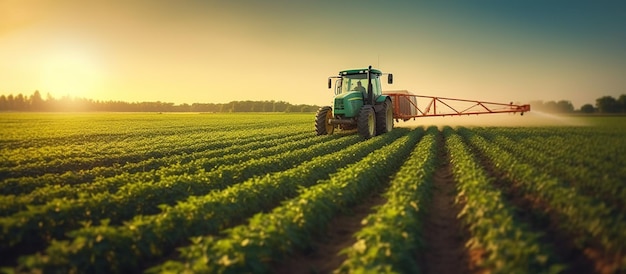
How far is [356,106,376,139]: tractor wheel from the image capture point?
20.0m

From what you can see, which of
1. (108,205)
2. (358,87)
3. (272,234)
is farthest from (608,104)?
(108,205)

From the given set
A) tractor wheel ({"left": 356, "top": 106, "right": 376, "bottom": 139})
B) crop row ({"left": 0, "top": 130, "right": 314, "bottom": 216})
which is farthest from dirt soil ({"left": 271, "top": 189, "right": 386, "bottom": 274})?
tractor wheel ({"left": 356, "top": 106, "right": 376, "bottom": 139})

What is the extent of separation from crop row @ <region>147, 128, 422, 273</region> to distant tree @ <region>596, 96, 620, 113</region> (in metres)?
9.19

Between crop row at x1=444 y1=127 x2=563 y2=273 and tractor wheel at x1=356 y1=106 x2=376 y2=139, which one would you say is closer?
crop row at x1=444 y1=127 x2=563 y2=273

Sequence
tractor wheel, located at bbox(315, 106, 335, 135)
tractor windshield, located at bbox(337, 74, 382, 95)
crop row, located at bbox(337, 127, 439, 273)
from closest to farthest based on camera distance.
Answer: crop row, located at bbox(337, 127, 439, 273), tractor windshield, located at bbox(337, 74, 382, 95), tractor wheel, located at bbox(315, 106, 335, 135)

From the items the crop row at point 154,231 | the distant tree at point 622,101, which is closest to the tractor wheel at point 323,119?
the crop row at point 154,231

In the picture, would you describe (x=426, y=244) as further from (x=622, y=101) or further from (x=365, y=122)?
(x=365, y=122)

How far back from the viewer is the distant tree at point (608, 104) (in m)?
12.6

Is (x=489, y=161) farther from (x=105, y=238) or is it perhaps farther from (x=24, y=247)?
(x=24, y=247)

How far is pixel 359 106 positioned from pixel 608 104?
11.2m

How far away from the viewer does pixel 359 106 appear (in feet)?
69.8

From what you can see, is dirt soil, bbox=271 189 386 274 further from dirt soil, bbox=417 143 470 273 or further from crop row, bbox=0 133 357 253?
crop row, bbox=0 133 357 253

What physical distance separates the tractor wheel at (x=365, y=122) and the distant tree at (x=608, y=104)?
9.78m

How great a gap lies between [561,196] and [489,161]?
7099mm
